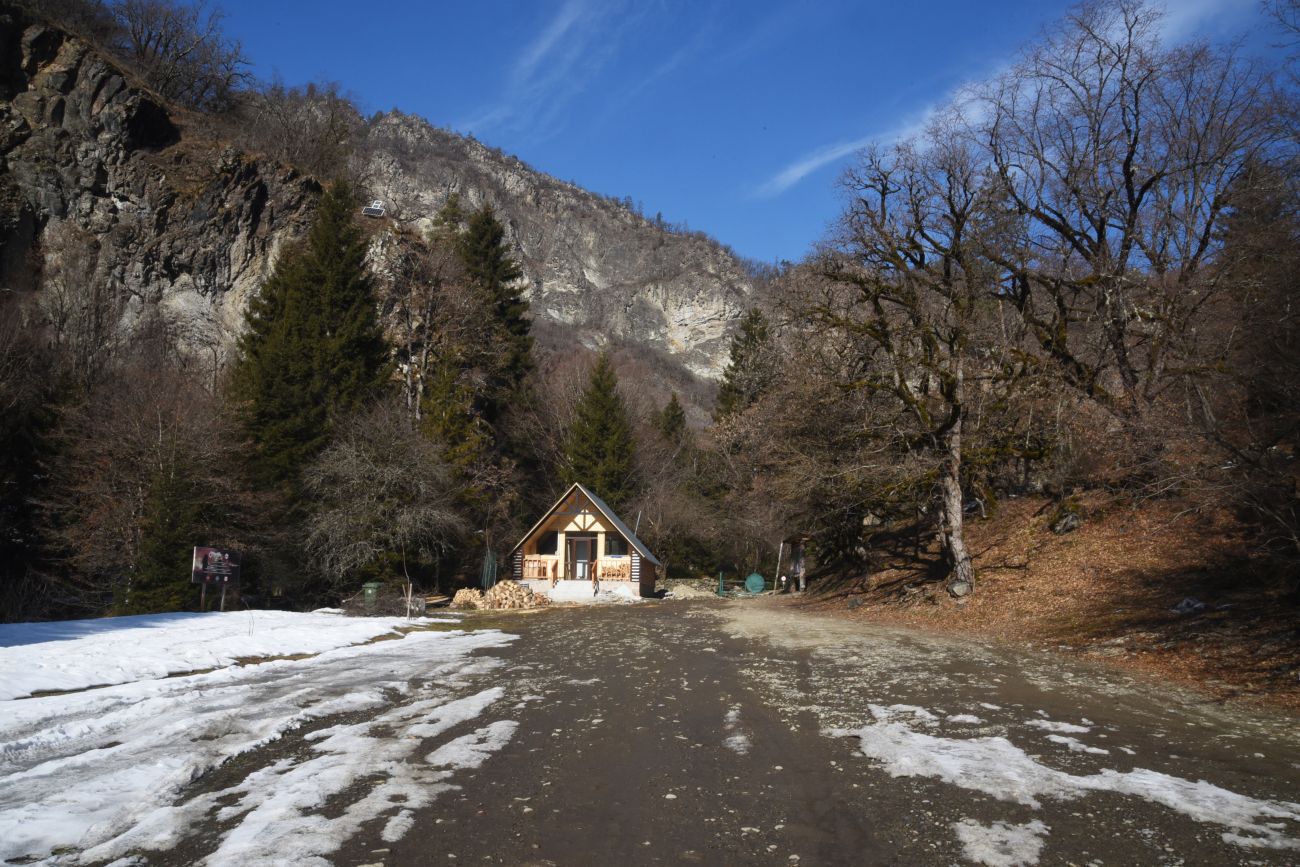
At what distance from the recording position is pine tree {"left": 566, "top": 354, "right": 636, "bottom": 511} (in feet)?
156

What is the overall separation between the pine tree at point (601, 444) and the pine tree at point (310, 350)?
14.6 metres

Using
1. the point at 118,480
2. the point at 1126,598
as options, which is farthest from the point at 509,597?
the point at 1126,598

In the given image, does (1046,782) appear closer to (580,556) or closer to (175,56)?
(580,556)

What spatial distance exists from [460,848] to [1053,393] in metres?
21.1

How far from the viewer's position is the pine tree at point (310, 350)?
29984 millimetres

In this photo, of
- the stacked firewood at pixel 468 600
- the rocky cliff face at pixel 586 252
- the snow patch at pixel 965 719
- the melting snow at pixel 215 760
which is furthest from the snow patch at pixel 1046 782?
the rocky cliff face at pixel 586 252

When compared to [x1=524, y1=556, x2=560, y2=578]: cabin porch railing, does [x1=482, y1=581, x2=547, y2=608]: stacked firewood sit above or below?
below

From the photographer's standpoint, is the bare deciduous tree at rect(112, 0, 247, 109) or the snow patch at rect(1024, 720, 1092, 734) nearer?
the snow patch at rect(1024, 720, 1092, 734)

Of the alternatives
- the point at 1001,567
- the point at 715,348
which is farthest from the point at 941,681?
the point at 715,348

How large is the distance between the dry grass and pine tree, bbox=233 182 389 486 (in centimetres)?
2105

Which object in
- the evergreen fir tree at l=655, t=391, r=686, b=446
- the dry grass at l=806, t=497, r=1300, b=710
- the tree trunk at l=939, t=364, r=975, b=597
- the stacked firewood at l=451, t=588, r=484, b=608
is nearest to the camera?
the dry grass at l=806, t=497, r=1300, b=710

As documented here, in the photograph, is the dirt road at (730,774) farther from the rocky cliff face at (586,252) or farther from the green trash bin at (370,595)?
the rocky cliff face at (586,252)

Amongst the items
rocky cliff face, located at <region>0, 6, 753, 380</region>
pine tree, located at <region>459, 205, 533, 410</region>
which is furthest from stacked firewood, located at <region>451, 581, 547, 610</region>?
rocky cliff face, located at <region>0, 6, 753, 380</region>

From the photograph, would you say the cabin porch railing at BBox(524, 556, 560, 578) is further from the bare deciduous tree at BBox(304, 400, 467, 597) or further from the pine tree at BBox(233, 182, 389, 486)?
the pine tree at BBox(233, 182, 389, 486)
